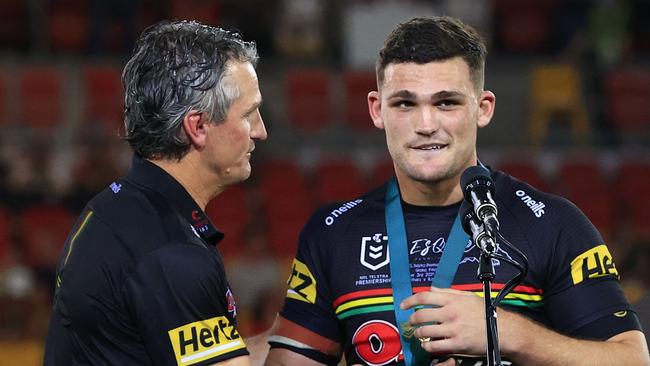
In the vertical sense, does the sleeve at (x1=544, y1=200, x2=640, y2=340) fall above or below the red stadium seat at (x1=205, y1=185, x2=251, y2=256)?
below

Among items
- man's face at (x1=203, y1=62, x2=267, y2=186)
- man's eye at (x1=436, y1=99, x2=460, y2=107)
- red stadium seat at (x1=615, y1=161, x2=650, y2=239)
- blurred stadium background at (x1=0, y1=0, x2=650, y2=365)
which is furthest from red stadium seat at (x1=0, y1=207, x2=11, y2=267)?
man's eye at (x1=436, y1=99, x2=460, y2=107)

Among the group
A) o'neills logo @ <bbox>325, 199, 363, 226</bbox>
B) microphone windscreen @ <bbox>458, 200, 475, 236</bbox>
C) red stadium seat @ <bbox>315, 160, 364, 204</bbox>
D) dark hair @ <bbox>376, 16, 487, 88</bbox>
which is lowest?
microphone windscreen @ <bbox>458, 200, 475, 236</bbox>

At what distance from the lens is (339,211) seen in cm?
321

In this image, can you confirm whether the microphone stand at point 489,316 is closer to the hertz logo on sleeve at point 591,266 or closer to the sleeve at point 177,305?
the hertz logo on sleeve at point 591,266

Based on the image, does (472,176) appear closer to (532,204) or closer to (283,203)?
(532,204)

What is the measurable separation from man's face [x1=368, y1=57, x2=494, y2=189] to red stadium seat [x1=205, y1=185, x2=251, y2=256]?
603cm

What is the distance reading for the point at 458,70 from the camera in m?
3.00

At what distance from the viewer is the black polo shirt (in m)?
2.57

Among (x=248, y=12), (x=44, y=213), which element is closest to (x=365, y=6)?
(x=248, y=12)

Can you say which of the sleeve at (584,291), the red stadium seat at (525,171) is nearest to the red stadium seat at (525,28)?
the red stadium seat at (525,171)

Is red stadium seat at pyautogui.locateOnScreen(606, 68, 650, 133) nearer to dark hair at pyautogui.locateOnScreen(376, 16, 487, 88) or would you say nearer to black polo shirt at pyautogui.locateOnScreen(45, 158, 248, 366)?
dark hair at pyautogui.locateOnScreen(376, 16, 487, 88)

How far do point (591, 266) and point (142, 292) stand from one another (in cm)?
111

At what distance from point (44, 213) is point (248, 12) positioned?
356cm

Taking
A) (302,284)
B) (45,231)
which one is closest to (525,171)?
(45,231)
